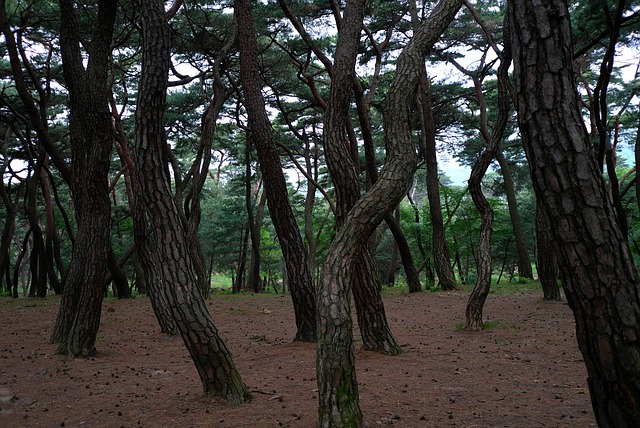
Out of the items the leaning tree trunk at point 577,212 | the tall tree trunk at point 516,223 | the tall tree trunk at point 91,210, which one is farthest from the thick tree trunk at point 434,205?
the leaning tree trunk at point 577,212

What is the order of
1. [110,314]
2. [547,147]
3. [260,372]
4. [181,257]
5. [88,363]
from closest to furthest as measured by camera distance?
[547,147], [181,257], [260,372], [88,363], [110,314]

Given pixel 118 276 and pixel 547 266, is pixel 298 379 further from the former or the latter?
pixel 118 276

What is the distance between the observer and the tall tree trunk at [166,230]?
164 inches

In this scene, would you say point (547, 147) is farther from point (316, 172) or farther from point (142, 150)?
point (316, 172)

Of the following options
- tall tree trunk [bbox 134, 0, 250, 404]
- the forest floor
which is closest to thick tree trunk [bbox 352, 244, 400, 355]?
the forest floor

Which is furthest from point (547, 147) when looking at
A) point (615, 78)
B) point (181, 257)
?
point (615, 78)

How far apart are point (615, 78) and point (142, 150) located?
1475 cm

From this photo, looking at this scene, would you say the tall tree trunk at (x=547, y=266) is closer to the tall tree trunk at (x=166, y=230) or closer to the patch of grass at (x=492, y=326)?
the patch of grass at (x=492, y=326)

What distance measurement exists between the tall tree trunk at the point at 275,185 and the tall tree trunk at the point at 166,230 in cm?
195

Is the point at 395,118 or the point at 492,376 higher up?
the point at 395,118

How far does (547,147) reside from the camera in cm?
230

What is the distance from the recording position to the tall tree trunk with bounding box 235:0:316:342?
21.1 ft

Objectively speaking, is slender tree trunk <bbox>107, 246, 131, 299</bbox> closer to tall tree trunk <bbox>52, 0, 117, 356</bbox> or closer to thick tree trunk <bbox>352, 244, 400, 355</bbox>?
tall tree trunk <bbox>52, 0, 117, 356</bbox>

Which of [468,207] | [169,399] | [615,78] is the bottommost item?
[169,399]
